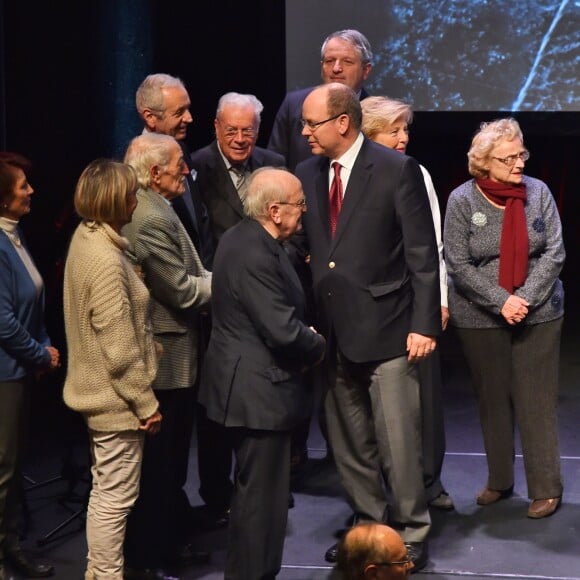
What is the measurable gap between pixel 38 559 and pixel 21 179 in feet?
4.40

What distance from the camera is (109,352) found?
128 inches

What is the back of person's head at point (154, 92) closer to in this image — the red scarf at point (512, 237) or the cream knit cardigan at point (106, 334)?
the cream knit cardigan at point (106, 334)

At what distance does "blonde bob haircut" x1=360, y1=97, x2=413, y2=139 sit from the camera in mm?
4090

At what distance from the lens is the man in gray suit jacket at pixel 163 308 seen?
3611 mm

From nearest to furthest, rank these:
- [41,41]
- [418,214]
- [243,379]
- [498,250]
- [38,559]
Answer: [243,379]
[418,214]
[38,559]
[498,250]
[41,41]

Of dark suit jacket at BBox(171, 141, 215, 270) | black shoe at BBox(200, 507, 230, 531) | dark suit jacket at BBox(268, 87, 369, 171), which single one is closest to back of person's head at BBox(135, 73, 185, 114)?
dark suit jacket at BBox(171, 141, 215, 270)

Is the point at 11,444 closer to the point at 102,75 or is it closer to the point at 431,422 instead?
the point at 431,422

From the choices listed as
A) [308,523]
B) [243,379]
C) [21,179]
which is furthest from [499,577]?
[21,179]

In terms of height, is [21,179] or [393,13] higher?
[393,13]

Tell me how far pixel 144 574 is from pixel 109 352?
881 millimetres

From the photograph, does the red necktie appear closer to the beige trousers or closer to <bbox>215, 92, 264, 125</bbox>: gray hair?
<bbox>215, 92, 264, 125</bbox>: gray hair

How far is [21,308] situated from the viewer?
3.66 meters

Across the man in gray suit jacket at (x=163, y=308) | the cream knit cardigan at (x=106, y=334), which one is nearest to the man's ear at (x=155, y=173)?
the man in gray suit jacket at (x=163, y=308)

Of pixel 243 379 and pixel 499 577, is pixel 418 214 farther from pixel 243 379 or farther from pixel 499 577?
pixel 499 577
